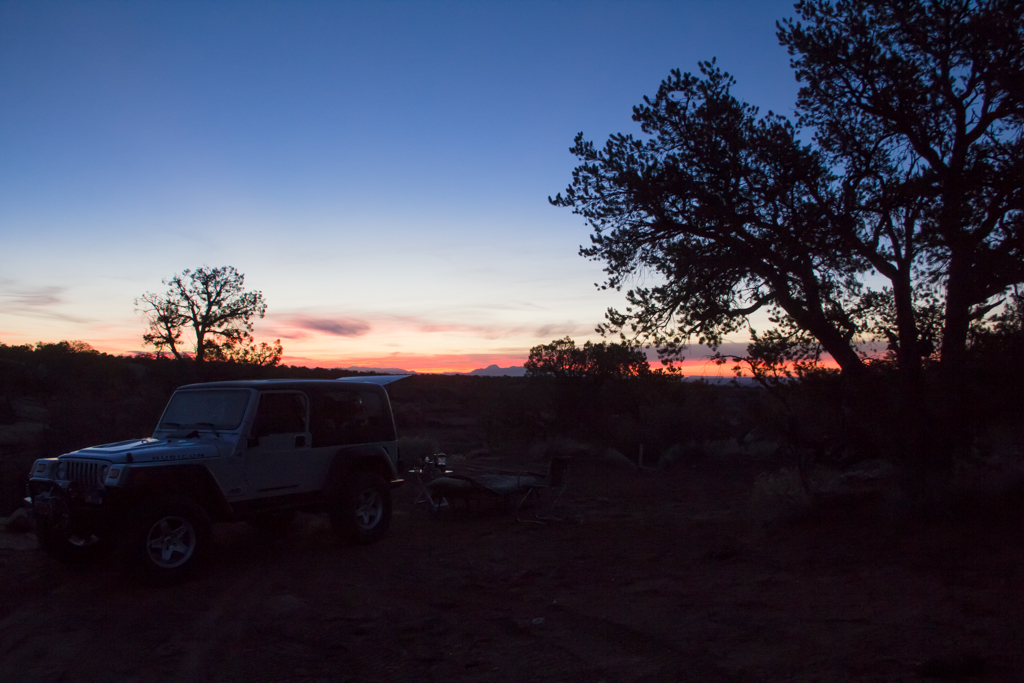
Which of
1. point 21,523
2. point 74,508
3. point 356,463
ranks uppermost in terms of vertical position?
point 356,463

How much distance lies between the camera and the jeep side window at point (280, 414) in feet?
25.5

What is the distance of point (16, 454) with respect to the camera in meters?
15.6

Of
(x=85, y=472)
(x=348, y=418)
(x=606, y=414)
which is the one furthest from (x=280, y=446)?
(x=606, y=414)

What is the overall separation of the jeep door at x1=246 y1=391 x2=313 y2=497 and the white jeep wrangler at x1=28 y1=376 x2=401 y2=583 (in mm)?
12

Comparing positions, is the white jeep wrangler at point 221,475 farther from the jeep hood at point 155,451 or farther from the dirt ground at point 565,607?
the dirt ground at point 565,607

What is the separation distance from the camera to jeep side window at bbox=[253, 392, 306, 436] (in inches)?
306

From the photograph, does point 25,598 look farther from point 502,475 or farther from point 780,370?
point 780,370

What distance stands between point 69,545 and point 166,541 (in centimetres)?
130

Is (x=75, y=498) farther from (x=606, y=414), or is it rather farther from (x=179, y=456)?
(x=606, y=414)

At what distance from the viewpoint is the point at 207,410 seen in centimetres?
800

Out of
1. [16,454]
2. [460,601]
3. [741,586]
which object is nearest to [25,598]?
[460,601]

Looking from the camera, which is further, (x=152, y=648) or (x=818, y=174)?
(x=818, y=174)

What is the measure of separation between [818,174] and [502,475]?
22.8ft

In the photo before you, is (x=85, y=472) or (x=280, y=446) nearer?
(x=85, y=472)
